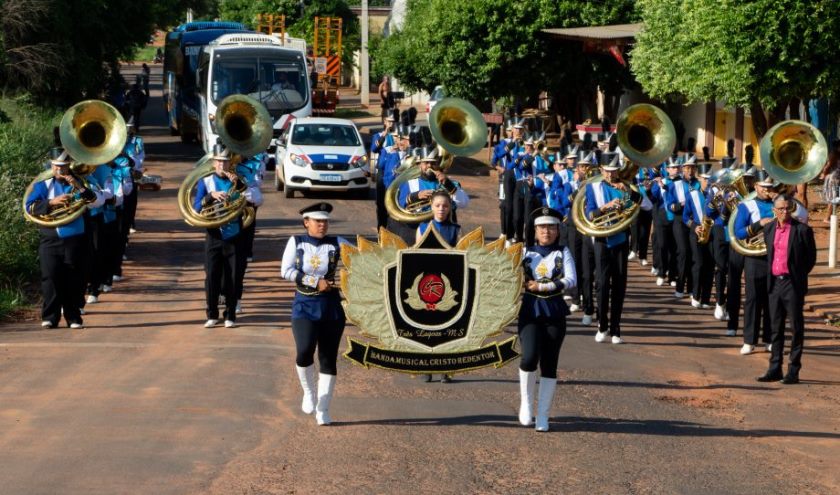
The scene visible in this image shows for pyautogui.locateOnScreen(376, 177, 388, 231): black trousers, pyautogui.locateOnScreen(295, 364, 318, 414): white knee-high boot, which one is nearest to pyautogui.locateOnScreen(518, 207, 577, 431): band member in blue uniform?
pyautogui.locateOnScreen(295, 364, 318, 414): white knee-high boot

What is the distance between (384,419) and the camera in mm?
10961

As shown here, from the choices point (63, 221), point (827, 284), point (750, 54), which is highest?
point (750, 54)

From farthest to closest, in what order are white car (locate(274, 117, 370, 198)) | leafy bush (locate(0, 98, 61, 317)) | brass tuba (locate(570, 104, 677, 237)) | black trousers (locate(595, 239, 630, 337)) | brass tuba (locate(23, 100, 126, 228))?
1. white car (locate(274, 117, 370, 198))
2. leafy bush (locate(0, 98, 61, 317))
3. brass tuba (locate(23, 100, 126, 228))
4. brass tuba (locate(570, 104, 677, 237))
5. black trousers (locate(595, 239, 630, 337))

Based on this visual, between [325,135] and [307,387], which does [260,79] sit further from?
[307,387]

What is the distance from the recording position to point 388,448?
10.0m

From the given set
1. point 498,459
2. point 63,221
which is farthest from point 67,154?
point 498,459

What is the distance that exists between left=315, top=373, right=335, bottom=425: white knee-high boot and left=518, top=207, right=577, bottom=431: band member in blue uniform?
152 centimetres

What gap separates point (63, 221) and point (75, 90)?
1967 cm

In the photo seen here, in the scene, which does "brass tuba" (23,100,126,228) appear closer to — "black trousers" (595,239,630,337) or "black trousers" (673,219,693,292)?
"black trousers" (595,239,630,337)

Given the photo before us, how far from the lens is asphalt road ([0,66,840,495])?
9312mm

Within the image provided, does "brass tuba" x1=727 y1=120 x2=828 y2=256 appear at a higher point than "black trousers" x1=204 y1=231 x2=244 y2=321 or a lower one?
higher

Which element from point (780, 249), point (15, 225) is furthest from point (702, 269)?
point (15, 225)

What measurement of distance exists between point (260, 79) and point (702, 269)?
1886 centimetres

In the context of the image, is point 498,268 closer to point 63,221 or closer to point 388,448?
point 388,448
